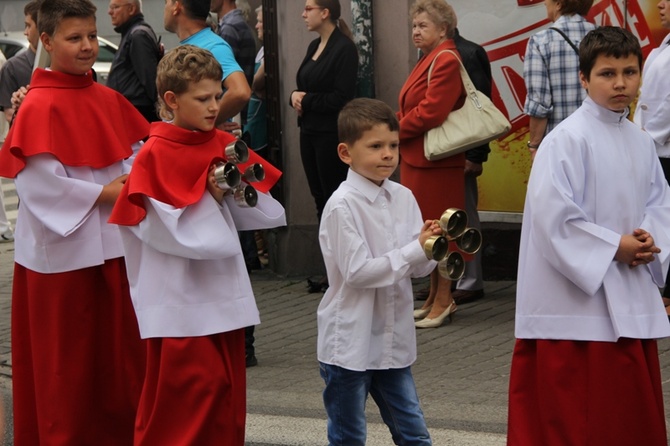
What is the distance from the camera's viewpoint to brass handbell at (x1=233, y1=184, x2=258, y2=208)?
4820 mm

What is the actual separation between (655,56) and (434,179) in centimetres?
148

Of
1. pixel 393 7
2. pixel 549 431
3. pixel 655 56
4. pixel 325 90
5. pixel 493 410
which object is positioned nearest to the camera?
pixel 549 431

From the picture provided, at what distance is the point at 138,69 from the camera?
778 cm

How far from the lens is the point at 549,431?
478cm

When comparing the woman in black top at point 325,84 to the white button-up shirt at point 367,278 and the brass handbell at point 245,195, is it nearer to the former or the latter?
the white button-up shirt at point 367,278

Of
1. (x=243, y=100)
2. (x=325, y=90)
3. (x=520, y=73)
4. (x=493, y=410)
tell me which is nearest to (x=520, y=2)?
(x=520, y=73)

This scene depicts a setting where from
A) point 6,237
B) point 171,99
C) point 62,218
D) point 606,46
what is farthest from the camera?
point 6,237

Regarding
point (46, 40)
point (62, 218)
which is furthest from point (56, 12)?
point (62, 218)

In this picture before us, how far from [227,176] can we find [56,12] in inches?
51.2

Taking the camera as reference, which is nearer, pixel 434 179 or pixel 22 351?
pixel 22 351

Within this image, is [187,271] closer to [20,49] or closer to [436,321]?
[436,321]

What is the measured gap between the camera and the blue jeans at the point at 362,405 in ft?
16.1

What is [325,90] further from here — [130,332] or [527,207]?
[527,207]

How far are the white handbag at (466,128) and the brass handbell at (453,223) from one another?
3464 mm
